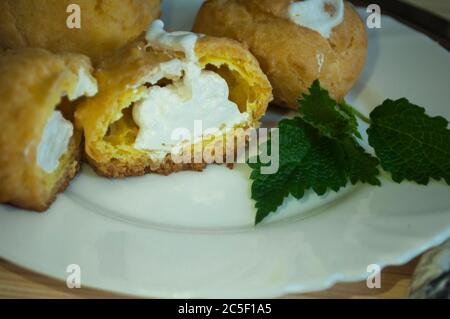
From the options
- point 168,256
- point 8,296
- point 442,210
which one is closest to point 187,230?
point 168,256

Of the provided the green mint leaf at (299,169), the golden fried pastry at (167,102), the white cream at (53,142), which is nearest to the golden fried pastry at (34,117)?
the white cream at (53,142)

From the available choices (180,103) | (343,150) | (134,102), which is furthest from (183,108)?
(343,150)

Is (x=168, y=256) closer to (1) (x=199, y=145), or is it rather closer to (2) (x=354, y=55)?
(1) (x=199, y=145)

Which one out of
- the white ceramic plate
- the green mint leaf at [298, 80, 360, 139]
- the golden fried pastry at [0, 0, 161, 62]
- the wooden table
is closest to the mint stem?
the green mint leaf at [298, 80, 360, 139]

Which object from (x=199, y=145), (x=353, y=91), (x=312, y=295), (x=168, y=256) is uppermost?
(x=353, y=91)

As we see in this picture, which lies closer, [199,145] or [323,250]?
[323,250]

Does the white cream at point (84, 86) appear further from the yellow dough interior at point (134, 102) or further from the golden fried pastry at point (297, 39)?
the golden fried pastry at point (297, 39)

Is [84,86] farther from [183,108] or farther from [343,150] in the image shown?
[343,150]
